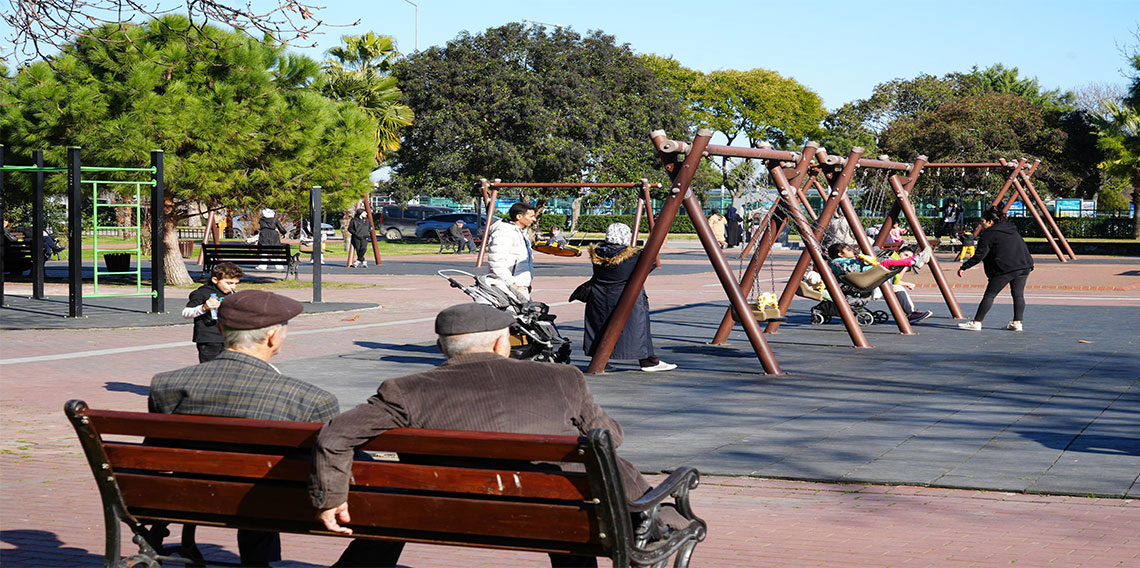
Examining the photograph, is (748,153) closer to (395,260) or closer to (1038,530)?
(1038,530)

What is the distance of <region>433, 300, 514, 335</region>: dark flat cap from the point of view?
408 centimetres

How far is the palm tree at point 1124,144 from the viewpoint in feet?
162

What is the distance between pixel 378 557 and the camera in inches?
167

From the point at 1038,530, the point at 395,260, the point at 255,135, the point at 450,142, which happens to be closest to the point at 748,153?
the point at 1038,530

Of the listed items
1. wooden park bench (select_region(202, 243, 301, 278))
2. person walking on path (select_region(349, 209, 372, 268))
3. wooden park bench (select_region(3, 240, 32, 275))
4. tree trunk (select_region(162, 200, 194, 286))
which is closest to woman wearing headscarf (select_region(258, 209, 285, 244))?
wooden park bench (select_region(202, 243, 301, 278))

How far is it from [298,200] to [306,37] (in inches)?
637

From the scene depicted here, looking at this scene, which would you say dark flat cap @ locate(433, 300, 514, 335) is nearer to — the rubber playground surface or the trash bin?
the rubber playground surface

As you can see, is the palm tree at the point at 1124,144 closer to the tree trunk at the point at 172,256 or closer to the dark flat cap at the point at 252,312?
the tree trunk at the point at 172,256

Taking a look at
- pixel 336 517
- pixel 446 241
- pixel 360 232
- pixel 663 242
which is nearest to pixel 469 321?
pixel 336 517

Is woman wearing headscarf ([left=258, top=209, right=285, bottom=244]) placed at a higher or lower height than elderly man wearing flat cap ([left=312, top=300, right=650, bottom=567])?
higher

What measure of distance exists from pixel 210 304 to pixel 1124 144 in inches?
1890

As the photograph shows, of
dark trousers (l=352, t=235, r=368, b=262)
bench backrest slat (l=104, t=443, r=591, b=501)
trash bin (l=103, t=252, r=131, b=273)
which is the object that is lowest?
trash bin (l=103, t=252, r=131, b=273)

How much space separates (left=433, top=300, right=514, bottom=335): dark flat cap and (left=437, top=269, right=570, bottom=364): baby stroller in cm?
743

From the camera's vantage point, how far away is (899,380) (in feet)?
35.9
